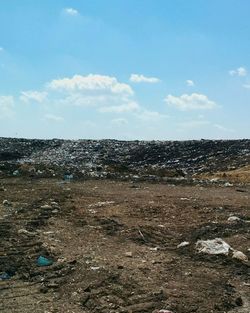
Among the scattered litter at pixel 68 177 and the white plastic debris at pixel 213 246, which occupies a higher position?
the scattered litter at pixel 68 177

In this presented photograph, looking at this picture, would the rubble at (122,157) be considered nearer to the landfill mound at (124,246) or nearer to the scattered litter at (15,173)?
the scattered litter at (15,173)

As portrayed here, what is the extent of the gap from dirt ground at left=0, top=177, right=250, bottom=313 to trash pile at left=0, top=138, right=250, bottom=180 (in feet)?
20.7

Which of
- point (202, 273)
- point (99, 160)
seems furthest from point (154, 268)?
point (99, 160)

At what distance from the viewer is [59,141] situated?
37.8 metres

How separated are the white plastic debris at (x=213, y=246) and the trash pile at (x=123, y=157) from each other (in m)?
9.85

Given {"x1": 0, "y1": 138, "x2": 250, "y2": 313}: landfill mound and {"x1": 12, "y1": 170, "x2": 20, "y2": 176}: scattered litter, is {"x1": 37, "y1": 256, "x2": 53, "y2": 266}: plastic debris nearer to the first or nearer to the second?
{"x1": 0, "y1": 138, "x2": 250, "y2": 313}: landfill mound

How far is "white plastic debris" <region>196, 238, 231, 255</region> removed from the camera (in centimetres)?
697

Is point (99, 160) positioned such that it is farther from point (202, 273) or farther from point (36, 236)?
point (202, 273)

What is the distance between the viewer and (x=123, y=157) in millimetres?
29438

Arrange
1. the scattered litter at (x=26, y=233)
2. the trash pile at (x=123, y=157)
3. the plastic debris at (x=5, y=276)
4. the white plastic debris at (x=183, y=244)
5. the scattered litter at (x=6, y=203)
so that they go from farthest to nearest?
the trash pile at (x=123, y=157) < the scattered litter at (x=6, y=203) < the scattered litter at (x=26, y=233) < the white plastic debris at (x=183, y=244) < the plastic debris at (x=5, y=276)

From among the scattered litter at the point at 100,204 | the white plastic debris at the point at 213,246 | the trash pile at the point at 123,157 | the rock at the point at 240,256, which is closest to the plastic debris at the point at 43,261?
the white plastic debris at the point at 213,246

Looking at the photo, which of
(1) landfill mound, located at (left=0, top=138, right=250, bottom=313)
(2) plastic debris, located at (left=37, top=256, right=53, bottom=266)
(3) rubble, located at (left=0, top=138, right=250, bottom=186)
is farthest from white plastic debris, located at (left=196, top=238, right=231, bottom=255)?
(3) rubble, located at (left=0, top=138, right=250, bottom=186)

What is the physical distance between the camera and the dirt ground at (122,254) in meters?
5.28

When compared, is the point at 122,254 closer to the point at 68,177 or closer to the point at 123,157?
the point at 68,177
